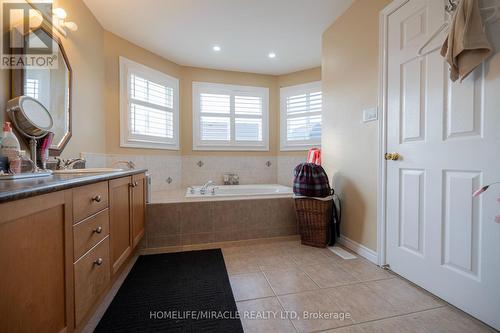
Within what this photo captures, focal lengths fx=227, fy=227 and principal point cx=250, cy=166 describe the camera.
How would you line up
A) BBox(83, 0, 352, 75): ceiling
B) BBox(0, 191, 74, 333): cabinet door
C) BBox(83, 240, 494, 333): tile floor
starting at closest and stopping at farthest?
BBox(0, 191, 74, 333): cabinet door
BBox(83, 240, 494, 333): tile floor
BBox(83, 0, 352, 75): ceiling

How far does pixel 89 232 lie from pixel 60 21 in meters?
1.78

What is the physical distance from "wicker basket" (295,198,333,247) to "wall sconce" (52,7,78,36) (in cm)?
252

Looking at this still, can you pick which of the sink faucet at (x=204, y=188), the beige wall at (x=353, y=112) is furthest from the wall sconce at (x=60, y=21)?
the beige wall at (x=353, y=112)

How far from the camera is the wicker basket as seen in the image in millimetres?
2281

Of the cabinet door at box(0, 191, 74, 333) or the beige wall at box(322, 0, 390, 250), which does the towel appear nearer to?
the beige wall at box(322, 0, 390, 250)

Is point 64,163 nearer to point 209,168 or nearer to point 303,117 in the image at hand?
point 209,168

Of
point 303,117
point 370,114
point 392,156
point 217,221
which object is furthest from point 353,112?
point 217,221

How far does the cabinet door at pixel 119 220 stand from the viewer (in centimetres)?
139

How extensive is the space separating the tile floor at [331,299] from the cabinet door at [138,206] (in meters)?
0.80

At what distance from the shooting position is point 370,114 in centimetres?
200

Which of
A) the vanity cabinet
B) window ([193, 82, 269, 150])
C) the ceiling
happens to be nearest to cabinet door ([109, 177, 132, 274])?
the vanity cabinet

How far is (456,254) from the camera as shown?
4.43ft

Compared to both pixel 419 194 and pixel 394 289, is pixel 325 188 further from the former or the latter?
pixel 394 289

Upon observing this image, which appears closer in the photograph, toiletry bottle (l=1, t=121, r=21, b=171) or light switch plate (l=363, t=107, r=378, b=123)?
toiletry bottle (l=1, t=121, r=21, b=171)
